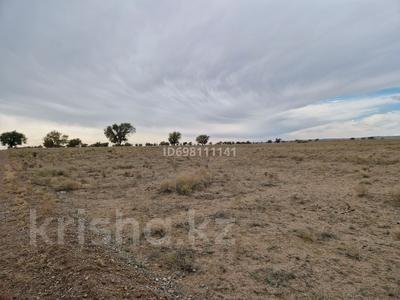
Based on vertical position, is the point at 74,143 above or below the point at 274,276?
above

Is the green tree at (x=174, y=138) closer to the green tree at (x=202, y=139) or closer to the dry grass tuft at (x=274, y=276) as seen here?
the green tree at (x=202, y=139)

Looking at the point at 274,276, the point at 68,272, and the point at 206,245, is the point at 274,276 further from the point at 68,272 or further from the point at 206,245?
the point at 68,272

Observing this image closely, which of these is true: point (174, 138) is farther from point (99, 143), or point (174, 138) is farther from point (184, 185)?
point (184, 185)

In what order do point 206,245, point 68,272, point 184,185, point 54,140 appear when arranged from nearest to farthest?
1. point 68,272
2. point 206,245
3. point 184,185
4. point 54,140

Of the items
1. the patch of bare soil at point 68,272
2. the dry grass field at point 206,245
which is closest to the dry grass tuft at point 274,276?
the dry grass field at point 206,245

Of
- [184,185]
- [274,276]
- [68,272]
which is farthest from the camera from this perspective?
[184,185]

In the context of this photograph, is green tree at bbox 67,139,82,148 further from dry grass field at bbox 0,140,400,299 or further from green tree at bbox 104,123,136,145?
dry grass field at bbox 0,140,400,299

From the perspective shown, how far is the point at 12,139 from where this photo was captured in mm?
72375

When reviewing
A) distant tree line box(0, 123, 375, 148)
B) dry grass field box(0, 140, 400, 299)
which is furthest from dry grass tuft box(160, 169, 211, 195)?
distant tree line box(0, 123, 375, 148)

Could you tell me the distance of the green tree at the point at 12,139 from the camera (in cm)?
7169

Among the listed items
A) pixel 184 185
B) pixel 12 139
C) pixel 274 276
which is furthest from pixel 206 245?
pixel 12 139

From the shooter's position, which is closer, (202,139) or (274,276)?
(274,276)

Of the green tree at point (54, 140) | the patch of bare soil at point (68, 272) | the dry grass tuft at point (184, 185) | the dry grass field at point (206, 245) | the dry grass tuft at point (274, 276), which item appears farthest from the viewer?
the green tree at point (54, 140)

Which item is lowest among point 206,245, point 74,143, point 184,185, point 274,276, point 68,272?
point 274,276
